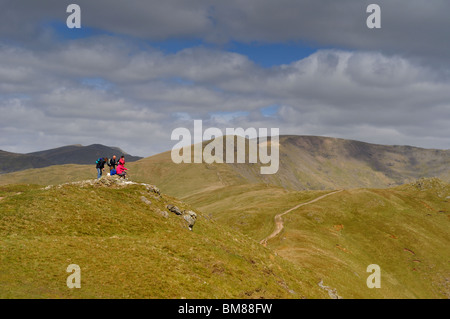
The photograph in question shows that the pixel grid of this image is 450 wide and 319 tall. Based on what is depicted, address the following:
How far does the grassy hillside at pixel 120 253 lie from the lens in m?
29.5

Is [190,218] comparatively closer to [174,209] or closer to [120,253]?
[174,209]

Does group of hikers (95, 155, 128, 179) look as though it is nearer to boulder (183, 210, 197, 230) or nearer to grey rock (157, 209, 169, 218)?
grey rock (157, 209, 169, 218)

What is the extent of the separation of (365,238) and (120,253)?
103 meters

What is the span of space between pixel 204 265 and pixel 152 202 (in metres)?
18.8

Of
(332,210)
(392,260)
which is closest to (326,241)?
(392,260)

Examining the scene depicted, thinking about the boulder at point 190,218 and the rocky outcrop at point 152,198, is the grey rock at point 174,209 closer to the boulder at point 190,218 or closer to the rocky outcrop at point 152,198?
the rocky outcrop at point 152,198

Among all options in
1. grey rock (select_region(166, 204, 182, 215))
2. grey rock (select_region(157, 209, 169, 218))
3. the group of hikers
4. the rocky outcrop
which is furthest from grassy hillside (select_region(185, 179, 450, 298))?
the group of hikers

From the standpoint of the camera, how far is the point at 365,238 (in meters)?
116

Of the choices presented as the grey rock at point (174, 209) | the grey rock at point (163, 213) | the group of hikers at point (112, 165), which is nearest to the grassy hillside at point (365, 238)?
the grey rock at point (174, 209)

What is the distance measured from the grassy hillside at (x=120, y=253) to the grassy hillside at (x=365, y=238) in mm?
30264

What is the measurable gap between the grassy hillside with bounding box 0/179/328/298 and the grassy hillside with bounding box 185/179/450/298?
99.3 feet
